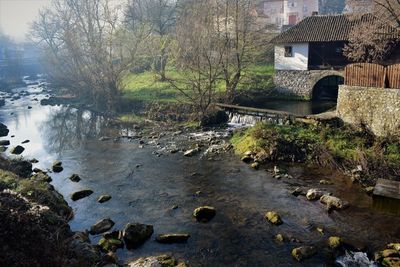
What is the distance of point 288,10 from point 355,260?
71.5 m

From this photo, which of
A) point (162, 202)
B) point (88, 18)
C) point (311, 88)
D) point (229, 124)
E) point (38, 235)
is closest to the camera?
point (38, 235)

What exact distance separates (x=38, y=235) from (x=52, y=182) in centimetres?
1157

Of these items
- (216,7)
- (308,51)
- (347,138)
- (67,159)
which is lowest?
(67,159)

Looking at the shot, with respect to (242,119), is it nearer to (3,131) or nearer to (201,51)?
(201,51)

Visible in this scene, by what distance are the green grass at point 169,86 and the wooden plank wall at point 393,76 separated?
61.3 feet

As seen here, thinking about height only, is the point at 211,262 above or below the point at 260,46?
below

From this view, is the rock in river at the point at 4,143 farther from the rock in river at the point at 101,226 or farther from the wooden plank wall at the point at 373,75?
the wooden plank wall at the point at 373,75

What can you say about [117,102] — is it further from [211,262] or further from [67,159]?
[211,262]

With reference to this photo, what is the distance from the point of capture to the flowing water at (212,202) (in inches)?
505

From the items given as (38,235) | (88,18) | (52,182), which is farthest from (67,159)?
(88,18)

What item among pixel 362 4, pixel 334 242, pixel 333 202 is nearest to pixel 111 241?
pixel 334 242

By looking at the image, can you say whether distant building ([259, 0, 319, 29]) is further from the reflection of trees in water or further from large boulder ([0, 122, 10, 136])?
large boulder ([0, 122, 10, 136])

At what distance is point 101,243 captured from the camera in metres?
13.1

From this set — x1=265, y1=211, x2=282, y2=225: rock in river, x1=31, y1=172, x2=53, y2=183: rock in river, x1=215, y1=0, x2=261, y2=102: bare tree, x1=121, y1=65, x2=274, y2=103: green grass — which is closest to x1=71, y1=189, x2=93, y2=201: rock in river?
x1=31, y1=172, x2=53, y2=183: rock in river
